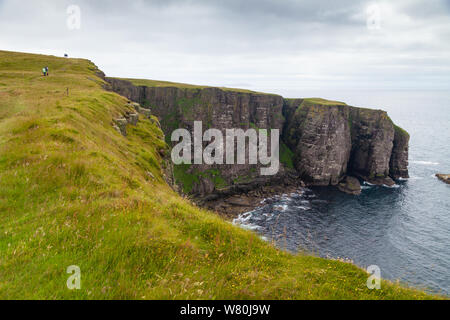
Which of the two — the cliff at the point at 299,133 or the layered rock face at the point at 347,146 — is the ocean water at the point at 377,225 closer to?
the layered rock face at the point at 347,146

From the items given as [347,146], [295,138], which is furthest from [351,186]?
[295,138]

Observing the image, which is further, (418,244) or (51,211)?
(418,244)

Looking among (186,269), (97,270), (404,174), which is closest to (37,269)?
(97,270)

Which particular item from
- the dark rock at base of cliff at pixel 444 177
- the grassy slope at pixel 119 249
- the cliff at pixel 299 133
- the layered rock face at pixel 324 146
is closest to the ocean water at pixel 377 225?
the dark rock at base of cliff at pixel 444 177

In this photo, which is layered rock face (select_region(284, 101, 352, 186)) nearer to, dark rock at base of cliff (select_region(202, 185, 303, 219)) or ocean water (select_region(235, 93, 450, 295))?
ocean water (select_region(235, 93, 450, 295))

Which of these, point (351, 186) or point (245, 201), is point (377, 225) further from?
point (245, 201)

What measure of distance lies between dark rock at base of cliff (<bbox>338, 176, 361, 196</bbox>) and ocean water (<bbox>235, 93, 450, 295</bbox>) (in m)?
3.12

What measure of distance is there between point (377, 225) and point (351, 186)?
36204mm

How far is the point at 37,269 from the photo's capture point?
5352mm

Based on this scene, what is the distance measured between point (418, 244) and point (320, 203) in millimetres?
31498

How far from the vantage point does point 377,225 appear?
70188mm

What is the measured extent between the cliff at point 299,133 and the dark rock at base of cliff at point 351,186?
1267 millimetres

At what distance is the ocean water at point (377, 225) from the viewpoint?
52.4 m
